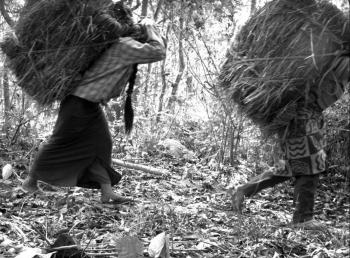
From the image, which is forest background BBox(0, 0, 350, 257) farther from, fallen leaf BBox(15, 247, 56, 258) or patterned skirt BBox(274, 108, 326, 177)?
fallen leaf BBox(15, 247, 56, 258)

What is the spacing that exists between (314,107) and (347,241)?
973mm

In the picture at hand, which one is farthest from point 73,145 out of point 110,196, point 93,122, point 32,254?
point 32,254

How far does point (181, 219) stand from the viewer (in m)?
3.71

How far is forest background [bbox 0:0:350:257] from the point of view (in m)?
4.76

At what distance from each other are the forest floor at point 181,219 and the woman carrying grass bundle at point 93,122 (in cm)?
21

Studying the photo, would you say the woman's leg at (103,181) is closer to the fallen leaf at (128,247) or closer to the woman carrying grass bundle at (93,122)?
the woman carrying grass bundle at (93,122)

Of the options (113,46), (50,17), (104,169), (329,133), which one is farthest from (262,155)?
(50,17)

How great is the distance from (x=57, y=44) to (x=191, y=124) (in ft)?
12.9

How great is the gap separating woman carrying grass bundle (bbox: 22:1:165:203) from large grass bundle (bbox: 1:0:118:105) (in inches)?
3.6

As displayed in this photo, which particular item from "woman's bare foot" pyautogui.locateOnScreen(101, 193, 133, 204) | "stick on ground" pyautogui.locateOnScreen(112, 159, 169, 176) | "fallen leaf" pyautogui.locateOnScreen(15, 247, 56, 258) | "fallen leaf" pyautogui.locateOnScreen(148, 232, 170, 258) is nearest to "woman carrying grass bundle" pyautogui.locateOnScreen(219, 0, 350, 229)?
"woman's bare foot" pyautogui.locateOnScreen(101, 193, 133, 204)

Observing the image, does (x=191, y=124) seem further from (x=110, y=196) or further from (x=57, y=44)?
(x=57, y=44)

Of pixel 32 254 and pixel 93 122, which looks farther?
pixel 93 122

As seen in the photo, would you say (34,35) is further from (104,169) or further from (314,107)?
(314,107)

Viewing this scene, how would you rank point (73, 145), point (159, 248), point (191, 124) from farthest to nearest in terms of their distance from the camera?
point (191, 124)
point (73, 145)
point (159, 248)
